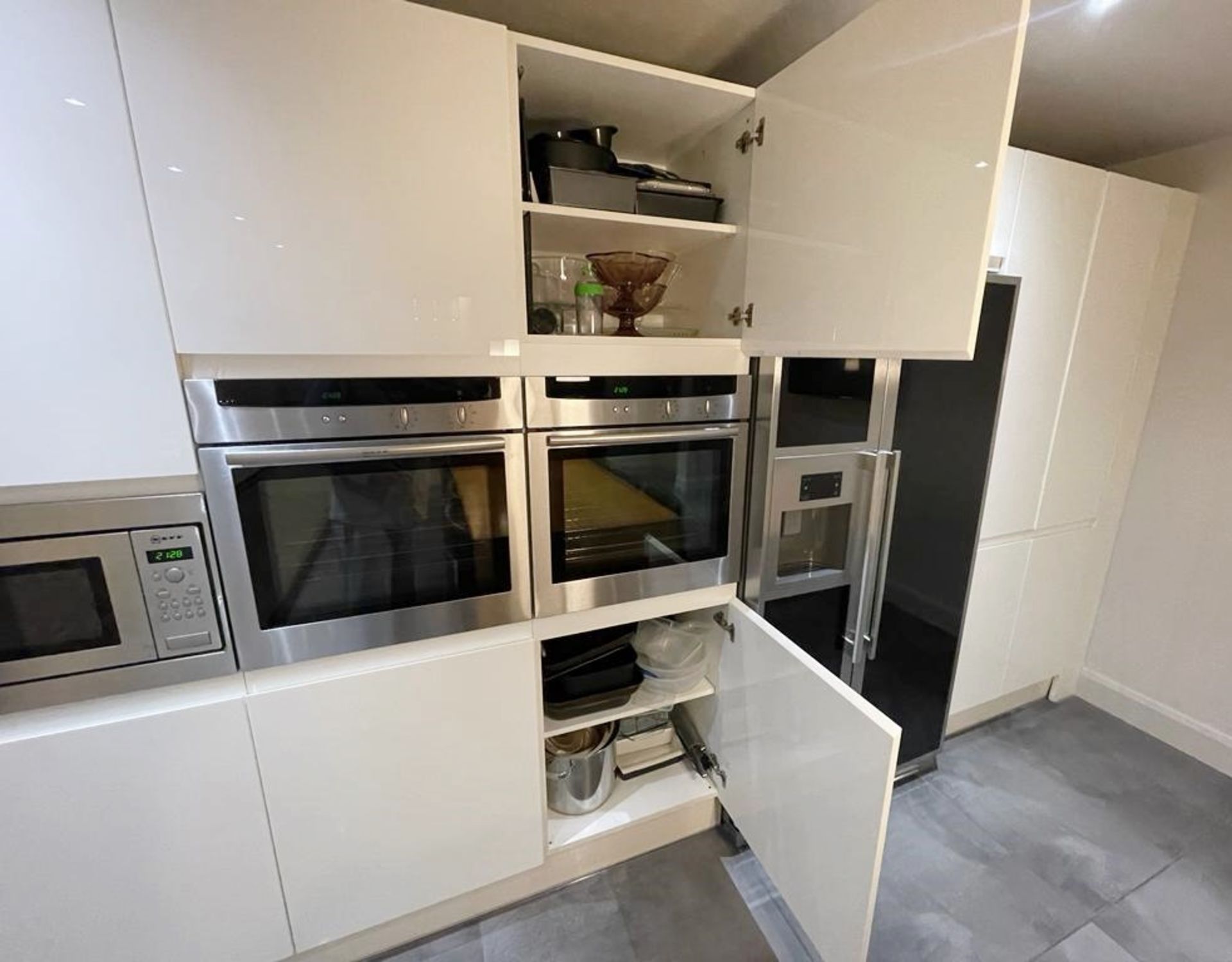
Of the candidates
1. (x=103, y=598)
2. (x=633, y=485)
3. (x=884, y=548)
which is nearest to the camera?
(x=103, y=598)

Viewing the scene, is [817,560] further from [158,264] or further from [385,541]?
[158,264]

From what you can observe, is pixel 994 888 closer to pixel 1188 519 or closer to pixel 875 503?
pixel 875 503

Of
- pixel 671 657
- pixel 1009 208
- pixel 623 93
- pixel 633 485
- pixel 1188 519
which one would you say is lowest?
pixel 671 657

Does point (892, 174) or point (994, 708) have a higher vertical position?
point (892, 174)

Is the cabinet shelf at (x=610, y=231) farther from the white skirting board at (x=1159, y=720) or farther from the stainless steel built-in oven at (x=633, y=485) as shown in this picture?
the white skirting board at (x=1159, y=720)

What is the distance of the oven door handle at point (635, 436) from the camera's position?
105cm

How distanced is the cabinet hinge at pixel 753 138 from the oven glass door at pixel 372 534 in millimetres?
884

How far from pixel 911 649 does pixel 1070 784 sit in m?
0.91

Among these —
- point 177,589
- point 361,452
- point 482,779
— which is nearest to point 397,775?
point 482,779

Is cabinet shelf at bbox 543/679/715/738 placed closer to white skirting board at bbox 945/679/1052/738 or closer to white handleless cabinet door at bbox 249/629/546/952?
white handleless cabinet door at bbox 249/629/546/952

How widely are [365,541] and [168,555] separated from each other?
0.30 metres

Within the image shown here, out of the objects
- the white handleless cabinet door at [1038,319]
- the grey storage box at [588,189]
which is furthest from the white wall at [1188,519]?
the grey storage box at [588,189]

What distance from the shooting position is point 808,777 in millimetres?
1010

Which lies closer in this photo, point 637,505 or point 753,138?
point 753,138
